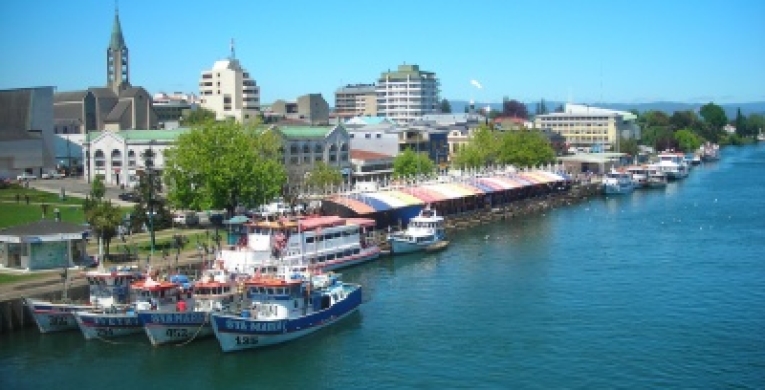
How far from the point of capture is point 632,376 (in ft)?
98.6

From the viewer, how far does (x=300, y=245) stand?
1822 inches

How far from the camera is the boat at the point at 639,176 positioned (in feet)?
349

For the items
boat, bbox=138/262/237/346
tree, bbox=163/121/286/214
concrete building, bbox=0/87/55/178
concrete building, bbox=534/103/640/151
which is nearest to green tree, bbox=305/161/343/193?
tree, bbox=163/121/286/214

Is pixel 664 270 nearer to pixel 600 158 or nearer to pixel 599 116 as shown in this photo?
pixel 600 158

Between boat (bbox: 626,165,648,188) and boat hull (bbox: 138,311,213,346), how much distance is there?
262 ft

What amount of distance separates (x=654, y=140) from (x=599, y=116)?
2108 cm

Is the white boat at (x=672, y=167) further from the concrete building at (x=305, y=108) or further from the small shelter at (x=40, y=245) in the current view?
the small shelter at (x=40, y=245)

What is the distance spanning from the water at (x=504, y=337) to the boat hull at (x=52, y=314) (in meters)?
0.62

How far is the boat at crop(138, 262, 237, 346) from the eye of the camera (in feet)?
112

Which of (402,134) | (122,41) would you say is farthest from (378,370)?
(122,41)

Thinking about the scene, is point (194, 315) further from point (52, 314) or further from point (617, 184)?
point (617, 184)

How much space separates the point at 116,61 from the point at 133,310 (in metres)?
95.3

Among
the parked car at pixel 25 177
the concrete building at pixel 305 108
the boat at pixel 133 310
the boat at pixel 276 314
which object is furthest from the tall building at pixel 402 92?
the boat at pixel 133 310

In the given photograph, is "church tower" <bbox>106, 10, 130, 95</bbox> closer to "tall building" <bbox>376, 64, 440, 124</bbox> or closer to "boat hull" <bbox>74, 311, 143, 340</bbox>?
"tall building" <bbox>376, 64, 440, 124</bbox>
